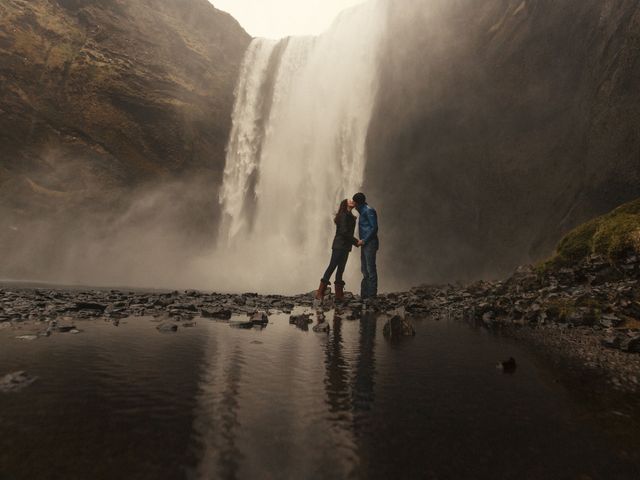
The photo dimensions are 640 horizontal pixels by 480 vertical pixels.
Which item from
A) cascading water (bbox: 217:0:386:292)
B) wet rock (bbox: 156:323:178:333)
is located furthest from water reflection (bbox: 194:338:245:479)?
cascading water (bbox: 217:0:386:292)

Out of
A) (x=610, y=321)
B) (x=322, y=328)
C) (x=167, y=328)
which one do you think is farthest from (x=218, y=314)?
(x=610, y=321)

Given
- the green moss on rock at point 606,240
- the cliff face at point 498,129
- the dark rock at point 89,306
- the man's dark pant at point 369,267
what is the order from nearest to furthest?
the dark rock at point 89,306 → the green moss on rock at point 606,240 → the man's dark pant at point 369,267 → the cliff face at point 498,129

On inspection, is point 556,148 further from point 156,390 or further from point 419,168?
point 156,390

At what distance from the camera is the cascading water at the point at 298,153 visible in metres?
26.7

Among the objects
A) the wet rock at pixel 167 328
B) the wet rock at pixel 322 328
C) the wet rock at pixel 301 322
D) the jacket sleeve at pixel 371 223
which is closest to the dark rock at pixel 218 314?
the wet rock at pixel 301 322

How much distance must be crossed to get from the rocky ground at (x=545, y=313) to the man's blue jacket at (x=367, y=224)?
6.16 ft

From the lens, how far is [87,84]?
30.0m

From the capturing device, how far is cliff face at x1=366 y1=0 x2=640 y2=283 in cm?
1489

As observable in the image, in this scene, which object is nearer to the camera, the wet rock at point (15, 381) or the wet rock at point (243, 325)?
the wet rock at point (15, 381)

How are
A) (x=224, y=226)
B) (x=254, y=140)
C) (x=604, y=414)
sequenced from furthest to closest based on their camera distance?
1. (x=254, y=140)
2. (x=224, y=226)
3. (x=604, y=414)

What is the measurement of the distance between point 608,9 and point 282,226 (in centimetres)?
2136

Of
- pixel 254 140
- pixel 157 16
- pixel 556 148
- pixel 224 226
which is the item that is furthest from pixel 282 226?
pixel 157 16

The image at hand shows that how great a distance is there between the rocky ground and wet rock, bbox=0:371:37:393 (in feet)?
6.93

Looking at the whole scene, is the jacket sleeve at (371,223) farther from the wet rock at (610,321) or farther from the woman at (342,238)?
the wet rock at (610,321)
